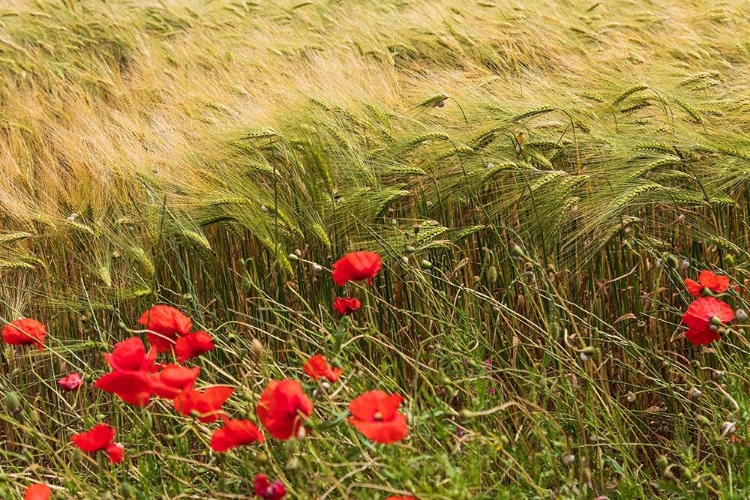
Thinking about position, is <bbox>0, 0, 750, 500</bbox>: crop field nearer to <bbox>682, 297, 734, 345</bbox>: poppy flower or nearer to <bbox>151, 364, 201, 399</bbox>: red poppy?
<bbox>682, 297, 734, 345</bbox>: poppy flower

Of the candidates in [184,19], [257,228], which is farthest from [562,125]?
[184,19]

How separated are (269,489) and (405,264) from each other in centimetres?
74

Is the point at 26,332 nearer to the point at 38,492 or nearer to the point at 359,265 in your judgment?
the point at 38,492

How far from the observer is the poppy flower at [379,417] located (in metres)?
1.11

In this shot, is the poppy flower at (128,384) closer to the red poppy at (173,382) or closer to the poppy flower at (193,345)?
the red poppy at (173,382)

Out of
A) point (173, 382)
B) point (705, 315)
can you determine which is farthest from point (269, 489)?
point (705, 315)

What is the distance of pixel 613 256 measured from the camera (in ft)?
7.22


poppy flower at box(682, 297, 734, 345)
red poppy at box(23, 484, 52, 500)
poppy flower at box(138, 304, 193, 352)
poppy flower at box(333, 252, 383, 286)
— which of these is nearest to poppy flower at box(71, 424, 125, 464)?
red poppy at box(23, 484, 52, 500)

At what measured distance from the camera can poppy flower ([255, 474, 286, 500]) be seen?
3.70ft

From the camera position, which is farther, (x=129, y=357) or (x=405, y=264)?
(x=405, y=264)

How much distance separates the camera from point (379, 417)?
45.5 inches

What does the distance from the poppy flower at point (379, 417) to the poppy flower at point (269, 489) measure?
11 cm

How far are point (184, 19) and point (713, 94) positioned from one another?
318 centimetres

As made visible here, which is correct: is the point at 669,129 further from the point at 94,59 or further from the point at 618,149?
the point at 94,59
